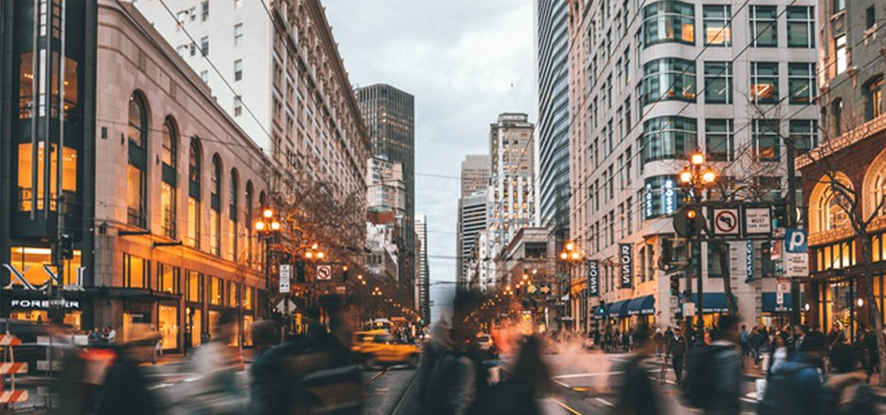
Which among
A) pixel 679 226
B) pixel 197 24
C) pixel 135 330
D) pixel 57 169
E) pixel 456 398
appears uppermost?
pixel 197 24

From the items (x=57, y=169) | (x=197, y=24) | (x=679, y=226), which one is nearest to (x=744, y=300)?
(x=679, y=226)

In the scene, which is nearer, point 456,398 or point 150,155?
point 456,398

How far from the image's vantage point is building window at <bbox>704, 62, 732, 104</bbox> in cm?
6159

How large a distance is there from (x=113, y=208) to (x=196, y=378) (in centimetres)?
3659

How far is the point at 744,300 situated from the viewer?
203 feet

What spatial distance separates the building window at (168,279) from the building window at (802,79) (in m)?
41.3

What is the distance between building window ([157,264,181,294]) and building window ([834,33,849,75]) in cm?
3454

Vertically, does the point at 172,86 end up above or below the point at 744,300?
above

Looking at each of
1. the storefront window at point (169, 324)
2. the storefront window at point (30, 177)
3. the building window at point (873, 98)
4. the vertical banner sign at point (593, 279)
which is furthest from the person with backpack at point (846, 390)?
the vertical banner sign at point (593, 279)

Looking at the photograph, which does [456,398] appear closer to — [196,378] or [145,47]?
[196,378]

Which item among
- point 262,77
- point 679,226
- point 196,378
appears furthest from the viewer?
point 262,77

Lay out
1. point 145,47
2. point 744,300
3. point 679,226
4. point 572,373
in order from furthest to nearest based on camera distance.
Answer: point 744,300, point 145,47, point 572,373, point 679,226

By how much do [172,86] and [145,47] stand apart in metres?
4.47

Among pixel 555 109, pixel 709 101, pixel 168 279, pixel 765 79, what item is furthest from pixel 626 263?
pixel 555 109
